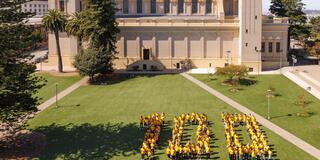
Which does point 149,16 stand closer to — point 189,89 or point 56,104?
point 189,89

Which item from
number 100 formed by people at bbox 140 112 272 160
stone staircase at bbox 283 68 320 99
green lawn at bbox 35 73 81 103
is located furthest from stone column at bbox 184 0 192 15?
number 100 formed by people at bbox 140 112 272 160

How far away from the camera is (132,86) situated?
57469 mm

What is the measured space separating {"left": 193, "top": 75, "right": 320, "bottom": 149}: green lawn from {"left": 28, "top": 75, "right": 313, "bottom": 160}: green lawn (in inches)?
107

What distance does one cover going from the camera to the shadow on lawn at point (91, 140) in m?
33.8

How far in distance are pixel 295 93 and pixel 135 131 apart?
2284cm

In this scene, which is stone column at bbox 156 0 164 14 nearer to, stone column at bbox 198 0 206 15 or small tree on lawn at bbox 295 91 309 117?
stone column at bbox 198 0 206 15

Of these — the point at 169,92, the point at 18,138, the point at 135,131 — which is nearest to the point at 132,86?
the point at 169,92

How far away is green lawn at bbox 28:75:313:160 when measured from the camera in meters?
34.3

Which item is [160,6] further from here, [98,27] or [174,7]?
[98,27]

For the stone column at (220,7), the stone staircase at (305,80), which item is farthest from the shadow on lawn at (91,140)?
the stone column at (220,7)

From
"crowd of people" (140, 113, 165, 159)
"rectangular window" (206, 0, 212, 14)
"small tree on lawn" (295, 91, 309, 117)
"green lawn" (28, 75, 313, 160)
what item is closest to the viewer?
"crowd of people" (140, 113, 165, 159)

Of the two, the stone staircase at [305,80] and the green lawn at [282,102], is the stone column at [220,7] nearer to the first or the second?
the green lawn at [282,102]

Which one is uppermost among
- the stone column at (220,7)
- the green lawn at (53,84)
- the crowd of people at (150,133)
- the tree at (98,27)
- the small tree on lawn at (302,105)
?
the stone column at (220,7)

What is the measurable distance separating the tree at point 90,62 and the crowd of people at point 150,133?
2012 centimetres
